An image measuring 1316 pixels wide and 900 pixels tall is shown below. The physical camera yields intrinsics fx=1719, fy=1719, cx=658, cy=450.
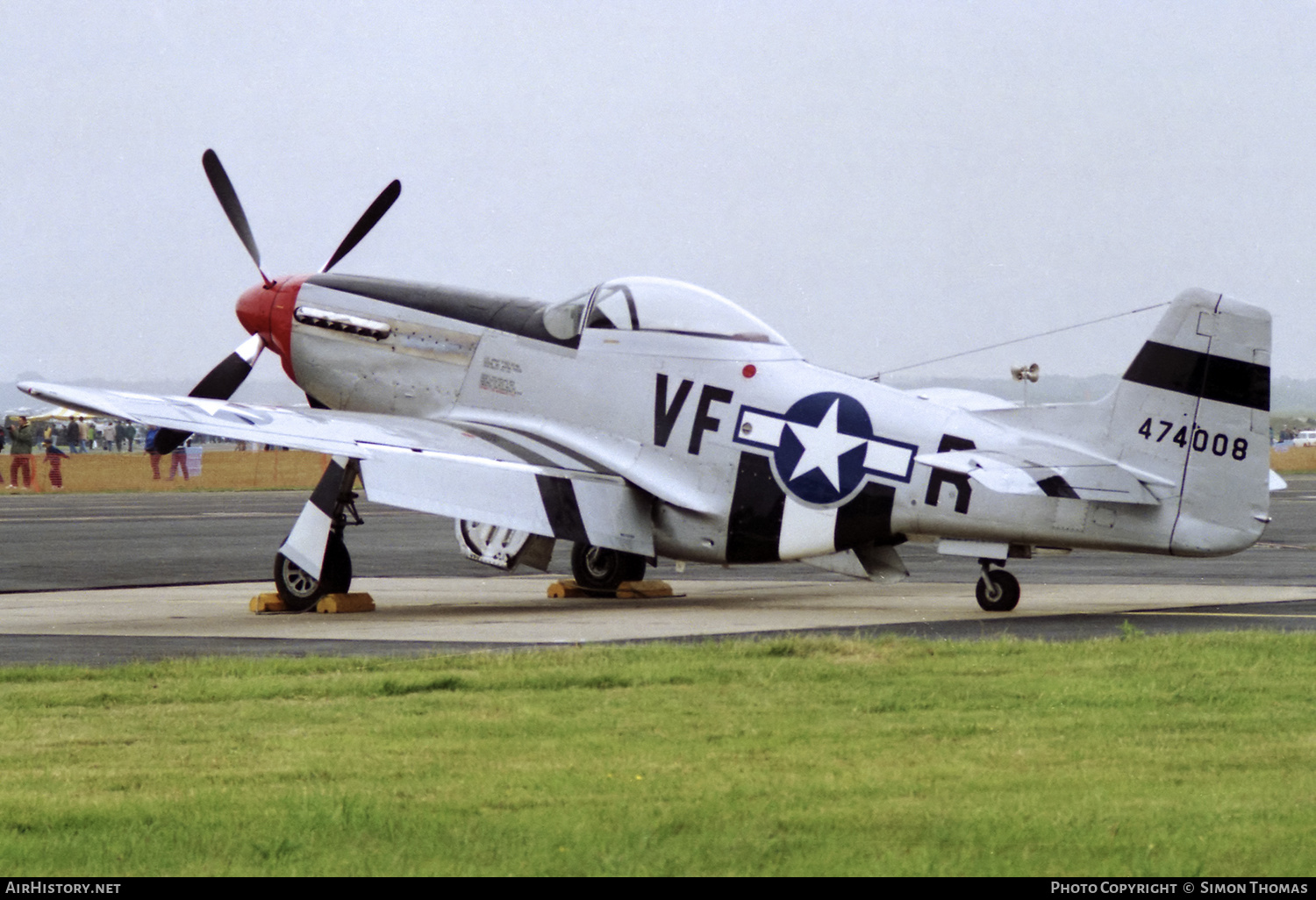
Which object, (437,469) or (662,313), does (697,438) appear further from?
(437,469)

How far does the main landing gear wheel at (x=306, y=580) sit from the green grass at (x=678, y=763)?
512 centimetres

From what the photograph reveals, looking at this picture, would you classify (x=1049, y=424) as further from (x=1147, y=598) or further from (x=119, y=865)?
(x=119, y=865)

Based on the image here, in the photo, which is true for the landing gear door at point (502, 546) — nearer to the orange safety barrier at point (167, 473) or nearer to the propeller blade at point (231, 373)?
the propeller blade at point (231, 373)

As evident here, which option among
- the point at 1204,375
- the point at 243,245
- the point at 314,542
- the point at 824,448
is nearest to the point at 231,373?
the point at 243,245

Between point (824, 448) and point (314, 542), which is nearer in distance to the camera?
point (824, 448)

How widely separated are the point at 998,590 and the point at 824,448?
2004 mm

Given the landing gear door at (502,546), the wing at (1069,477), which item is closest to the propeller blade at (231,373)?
the landing gear door at (502,546)

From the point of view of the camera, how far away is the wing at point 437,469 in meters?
15.0

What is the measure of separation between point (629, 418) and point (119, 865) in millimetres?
10791

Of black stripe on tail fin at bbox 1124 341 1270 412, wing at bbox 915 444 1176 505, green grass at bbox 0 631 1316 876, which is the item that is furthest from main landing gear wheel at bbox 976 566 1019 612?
green grass at bbox 0 631 1316 876

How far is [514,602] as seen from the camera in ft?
57.8

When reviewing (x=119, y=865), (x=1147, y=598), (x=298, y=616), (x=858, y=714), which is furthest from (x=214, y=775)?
→ (x=1147, y=598)

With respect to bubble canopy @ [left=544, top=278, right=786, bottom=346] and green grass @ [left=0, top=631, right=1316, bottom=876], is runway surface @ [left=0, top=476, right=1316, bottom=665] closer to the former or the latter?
green grass @ [left=0, top=631, right=1316, bottom=876]

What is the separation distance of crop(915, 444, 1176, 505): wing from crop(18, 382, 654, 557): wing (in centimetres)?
339
